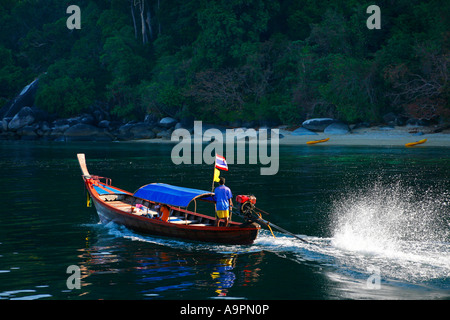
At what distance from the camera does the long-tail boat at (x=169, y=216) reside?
55.3ft

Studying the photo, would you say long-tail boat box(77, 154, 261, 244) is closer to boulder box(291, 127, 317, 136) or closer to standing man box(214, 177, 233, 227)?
standing man box(214, 177, 233, 227)

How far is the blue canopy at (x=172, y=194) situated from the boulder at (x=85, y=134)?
61.3m

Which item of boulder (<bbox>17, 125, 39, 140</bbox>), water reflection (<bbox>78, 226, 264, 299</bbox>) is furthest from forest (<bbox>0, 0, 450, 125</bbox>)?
water reflection (<bbox>78, 226, 264, 299</bbox>)

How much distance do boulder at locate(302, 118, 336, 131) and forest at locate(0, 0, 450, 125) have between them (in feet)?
5.75

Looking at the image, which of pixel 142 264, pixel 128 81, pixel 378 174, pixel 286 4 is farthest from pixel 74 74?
pixel 142 264

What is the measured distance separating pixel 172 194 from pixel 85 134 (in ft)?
212

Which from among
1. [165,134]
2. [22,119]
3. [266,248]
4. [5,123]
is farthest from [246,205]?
[5,123]

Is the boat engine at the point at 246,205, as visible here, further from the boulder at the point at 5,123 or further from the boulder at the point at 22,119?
the boulder at the point at 5,123

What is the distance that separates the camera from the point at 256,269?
14453mm

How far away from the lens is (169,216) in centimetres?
2042

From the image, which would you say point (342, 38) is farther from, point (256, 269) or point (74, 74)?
point (256, 269)

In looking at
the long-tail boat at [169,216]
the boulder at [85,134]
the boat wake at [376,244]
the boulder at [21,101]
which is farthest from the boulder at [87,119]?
the boat wake at [376,244]
